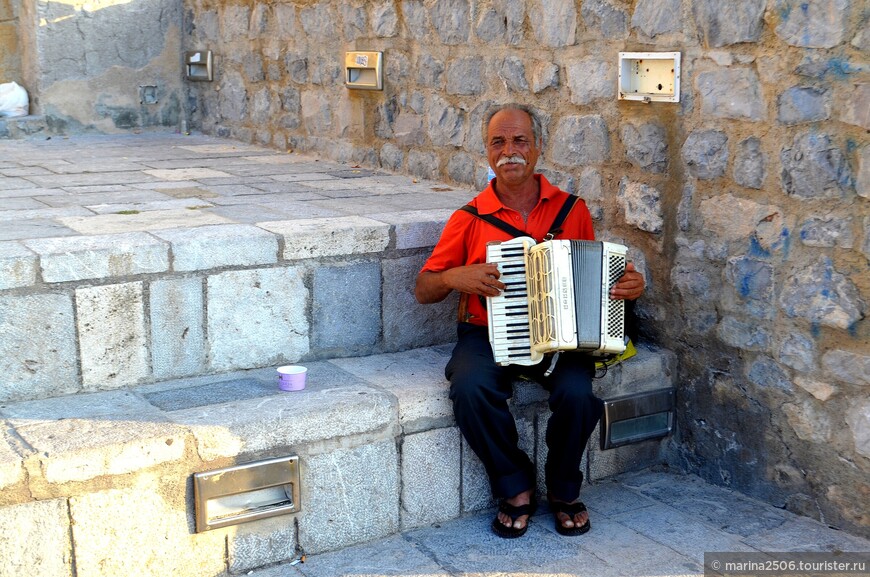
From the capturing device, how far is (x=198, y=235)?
3674mm

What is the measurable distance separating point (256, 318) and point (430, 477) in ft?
2.88

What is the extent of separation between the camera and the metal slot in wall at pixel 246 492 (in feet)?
10.1

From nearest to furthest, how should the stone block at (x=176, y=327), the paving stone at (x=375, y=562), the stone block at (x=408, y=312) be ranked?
the paving stone at (x=375, y=562), the stone block at (x=176, y=327), the stone block at (x=408, y=312)

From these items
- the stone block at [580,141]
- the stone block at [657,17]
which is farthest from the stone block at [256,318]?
the stone block at [657,17]

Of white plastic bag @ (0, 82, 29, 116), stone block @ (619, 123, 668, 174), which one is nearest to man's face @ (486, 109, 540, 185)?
stone block @ (619, 123, 668, 174)

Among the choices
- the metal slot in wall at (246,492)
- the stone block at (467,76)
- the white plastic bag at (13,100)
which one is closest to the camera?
the metal slot in wall at (246,492)

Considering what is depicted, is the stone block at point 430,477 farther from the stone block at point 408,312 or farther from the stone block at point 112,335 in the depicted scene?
the stone block at point 112,335

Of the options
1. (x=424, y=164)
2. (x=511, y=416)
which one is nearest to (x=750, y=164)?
(x=511, y=416)

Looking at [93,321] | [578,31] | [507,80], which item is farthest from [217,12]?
[93,321]

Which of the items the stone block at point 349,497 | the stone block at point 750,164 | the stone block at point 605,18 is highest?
the stone block at point 605,18

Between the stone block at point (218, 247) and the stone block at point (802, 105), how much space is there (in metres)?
1.86

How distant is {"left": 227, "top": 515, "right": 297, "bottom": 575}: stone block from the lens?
3176 millimetres

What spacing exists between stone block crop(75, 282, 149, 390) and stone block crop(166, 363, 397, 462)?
0.25 meters

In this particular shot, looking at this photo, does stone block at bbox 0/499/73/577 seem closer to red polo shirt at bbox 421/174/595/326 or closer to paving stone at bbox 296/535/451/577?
paving stone at bbox 296/535/451/577
